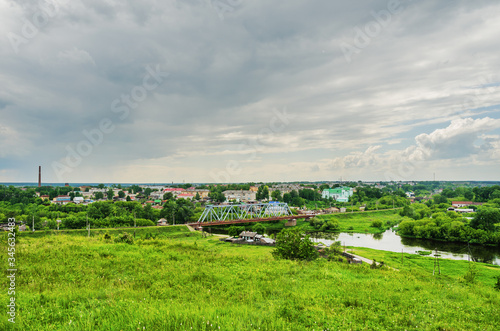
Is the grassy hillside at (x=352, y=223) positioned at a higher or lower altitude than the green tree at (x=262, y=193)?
lower

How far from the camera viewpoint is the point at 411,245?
41.9 metres

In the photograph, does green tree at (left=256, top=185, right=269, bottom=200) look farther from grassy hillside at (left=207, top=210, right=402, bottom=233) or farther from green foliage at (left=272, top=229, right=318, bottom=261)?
green foliage at (left=272, top=229, right=318, bottom=261)

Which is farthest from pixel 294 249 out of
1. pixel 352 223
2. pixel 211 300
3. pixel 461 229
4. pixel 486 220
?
pixel 352 223

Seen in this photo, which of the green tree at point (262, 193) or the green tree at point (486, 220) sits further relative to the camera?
the green tree at point (262, 193)

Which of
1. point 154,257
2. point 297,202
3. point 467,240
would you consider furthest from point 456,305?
point 297,202

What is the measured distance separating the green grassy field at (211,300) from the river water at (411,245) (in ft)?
104

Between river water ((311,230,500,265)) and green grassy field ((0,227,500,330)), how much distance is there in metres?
31.8

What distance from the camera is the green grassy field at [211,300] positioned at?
4.54 m

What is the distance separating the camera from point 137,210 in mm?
60562

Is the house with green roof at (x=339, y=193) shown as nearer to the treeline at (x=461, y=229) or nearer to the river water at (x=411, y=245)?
the river water at (x=411, y=245)

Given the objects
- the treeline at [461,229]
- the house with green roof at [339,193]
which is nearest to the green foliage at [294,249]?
the treeline at [461,229]

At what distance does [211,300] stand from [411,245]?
45.1m

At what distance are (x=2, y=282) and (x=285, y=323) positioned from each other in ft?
26.0

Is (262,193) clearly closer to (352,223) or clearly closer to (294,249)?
(352,223)
